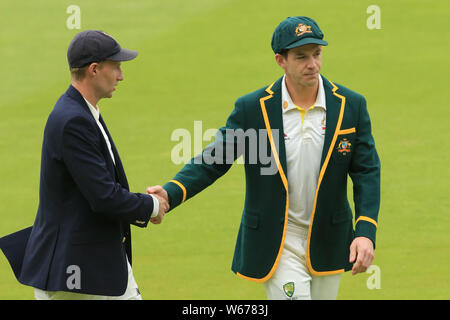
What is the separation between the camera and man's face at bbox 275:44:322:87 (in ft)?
15.8

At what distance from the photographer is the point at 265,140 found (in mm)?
4934

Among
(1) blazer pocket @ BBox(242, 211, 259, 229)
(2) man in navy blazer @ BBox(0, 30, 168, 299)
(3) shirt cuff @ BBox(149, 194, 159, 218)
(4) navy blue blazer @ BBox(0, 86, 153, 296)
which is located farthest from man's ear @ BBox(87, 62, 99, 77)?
(1) blazer pocket @ BBox(242, 211, 259, 229)

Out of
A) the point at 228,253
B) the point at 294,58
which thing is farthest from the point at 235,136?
the point at 228,253

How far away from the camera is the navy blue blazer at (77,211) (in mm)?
4520

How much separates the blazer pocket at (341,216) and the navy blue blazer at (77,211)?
3.59 ft

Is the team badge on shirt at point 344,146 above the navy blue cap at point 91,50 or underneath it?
underneath

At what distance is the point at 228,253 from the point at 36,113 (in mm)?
5285

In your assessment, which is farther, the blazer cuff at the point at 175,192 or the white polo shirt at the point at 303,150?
the blazer cuff at the point at 175,192

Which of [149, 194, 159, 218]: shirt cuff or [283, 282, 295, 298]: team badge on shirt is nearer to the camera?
[283, 282, 295, 298]: team badge on shirt

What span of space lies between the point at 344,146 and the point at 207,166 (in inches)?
33.1
